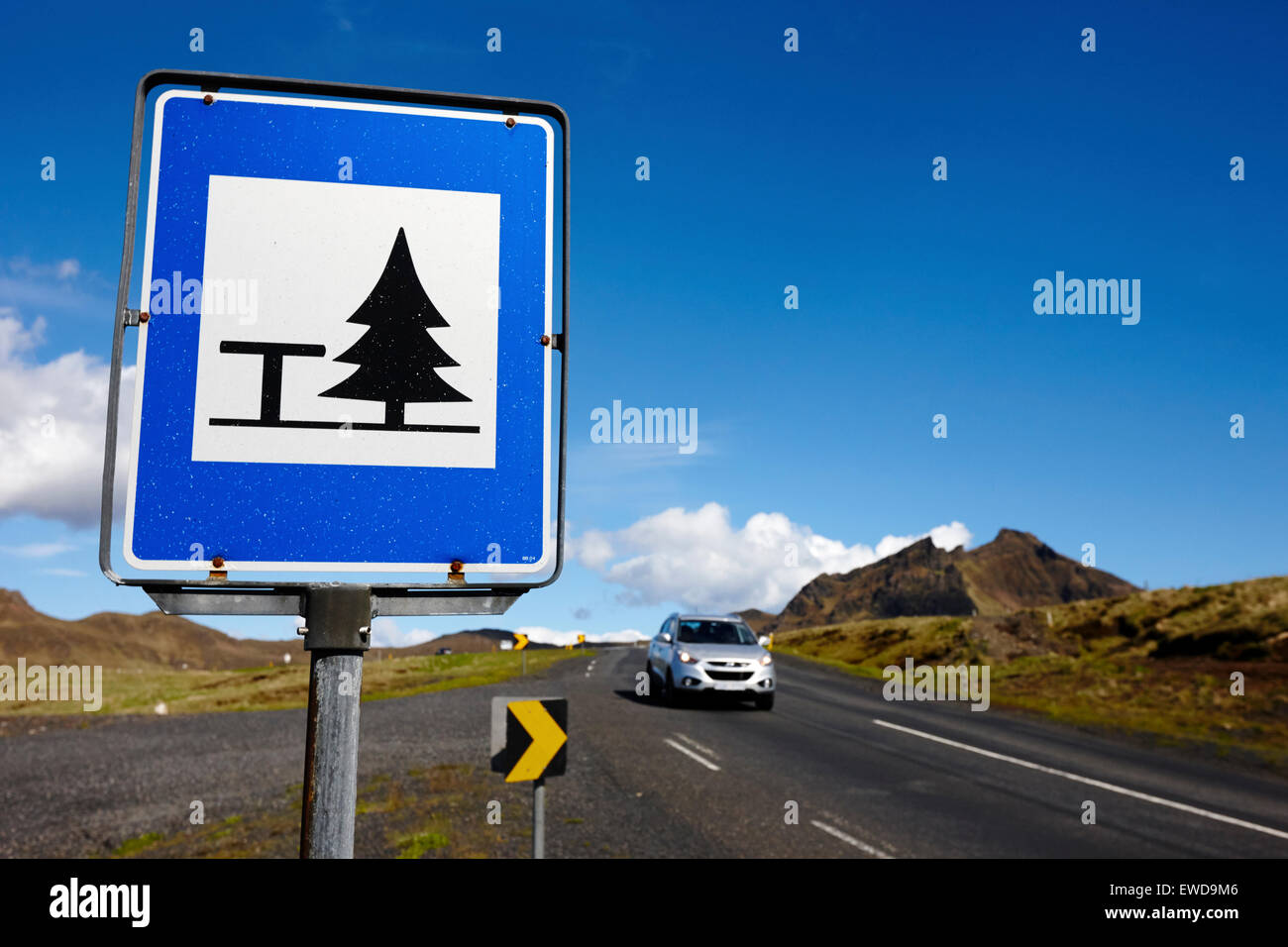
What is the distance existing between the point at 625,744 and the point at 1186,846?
7635 mm

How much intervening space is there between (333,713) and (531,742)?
2.27 m

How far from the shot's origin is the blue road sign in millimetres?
1555

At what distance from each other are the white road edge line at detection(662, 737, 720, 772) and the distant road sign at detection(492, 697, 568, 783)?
7.96 m

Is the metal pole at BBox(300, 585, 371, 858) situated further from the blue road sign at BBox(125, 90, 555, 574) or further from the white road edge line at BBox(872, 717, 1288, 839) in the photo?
the white road edge line at BBox(872, 717, 1288, 839)

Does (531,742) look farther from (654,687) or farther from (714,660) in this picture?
(654,687)

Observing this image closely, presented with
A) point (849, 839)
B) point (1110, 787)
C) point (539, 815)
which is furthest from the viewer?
point (1110, 787)

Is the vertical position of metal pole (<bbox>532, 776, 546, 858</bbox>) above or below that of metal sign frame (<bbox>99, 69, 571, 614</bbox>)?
below

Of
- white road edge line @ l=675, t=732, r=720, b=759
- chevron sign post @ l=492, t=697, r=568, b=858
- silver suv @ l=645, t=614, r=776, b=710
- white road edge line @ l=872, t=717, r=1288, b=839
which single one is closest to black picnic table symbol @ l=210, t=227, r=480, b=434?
chevron sign post @ l=492, t=697, r=568, b=858

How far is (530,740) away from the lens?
3498 mm

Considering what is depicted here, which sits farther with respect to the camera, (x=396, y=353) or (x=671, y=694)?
A: (x=671, y=694)

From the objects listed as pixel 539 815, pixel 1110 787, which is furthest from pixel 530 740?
pixel 1110 787

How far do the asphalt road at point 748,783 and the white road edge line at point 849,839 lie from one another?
0.10 feet

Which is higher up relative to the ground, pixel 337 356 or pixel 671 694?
pixel 337 356
